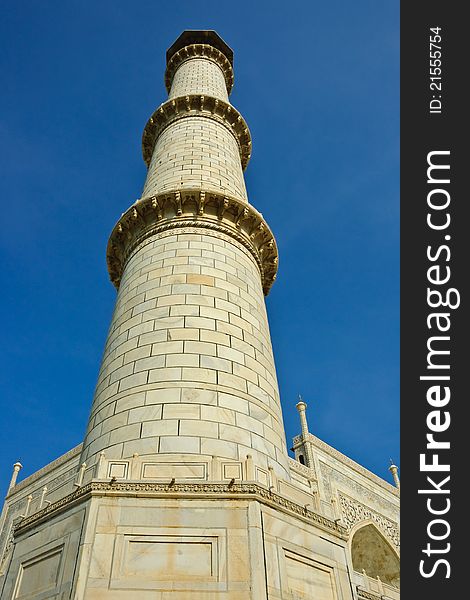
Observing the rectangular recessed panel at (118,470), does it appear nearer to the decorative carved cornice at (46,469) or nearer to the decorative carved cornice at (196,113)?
the decorative carved cornice at (196,113)

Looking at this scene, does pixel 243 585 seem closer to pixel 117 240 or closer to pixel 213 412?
pixel 213 412

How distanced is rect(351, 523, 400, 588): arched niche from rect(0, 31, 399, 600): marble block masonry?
1764 cm

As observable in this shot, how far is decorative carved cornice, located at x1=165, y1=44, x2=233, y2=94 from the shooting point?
20.6 metres

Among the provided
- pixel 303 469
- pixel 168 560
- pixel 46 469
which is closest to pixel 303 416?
pixel 303 469

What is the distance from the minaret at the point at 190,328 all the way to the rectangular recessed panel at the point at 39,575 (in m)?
1.25

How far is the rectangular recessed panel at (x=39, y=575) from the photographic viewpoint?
535cm

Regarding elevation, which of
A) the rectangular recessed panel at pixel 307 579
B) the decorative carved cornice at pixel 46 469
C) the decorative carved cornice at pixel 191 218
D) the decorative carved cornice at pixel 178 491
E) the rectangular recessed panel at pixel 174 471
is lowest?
the rectangular recessed panel at pixel 307 579

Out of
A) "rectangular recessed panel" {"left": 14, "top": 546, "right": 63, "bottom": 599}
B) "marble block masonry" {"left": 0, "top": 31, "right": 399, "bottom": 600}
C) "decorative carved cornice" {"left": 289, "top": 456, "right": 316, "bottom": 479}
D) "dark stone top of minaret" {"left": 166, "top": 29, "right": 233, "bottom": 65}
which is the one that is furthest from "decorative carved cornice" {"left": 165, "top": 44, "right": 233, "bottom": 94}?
"rectangular recessed panel" {"left": 14, "top": 546, "right": 63, "bottom": 599}

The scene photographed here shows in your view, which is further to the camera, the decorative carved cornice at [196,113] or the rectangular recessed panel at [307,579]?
the decorative carved cornice at [196,113]

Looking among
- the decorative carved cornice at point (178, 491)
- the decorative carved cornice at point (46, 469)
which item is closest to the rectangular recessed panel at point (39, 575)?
the decorative carved cornice at point (178, 491)

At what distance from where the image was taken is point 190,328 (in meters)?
7.66

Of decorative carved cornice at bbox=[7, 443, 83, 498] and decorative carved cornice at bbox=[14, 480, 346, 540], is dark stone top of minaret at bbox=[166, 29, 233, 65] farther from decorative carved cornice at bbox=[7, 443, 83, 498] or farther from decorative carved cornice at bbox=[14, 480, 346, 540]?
decorative carved cornice at bbox=[14, 480, 346, 540]

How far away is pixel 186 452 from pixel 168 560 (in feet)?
4.23

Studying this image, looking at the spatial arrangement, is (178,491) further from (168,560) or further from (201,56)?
(201,56)
